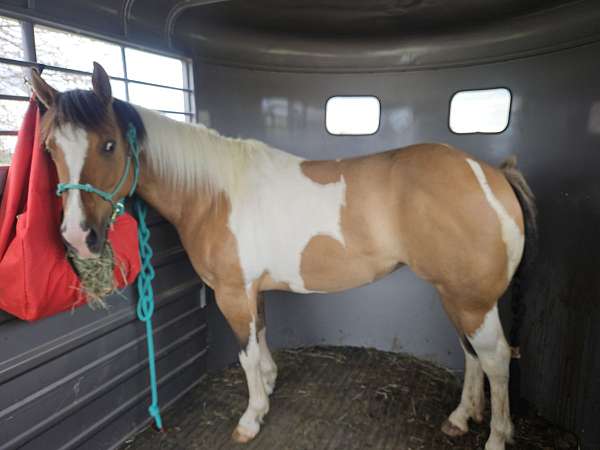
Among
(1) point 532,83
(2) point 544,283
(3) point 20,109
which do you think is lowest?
(2) point 544,283

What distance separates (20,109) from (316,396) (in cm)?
221

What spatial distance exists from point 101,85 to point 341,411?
82.7 inches

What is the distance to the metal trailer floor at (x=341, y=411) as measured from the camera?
6.36ft

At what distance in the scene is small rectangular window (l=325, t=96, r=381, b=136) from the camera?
2.62 meters

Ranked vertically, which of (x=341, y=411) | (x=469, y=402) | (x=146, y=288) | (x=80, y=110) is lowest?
(x=341, y=411)

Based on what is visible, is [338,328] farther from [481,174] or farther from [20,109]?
[20,109]

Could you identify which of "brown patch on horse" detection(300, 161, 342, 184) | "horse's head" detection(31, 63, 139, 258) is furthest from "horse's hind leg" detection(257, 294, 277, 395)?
"horse's head" detection(31, 63, 139, 258)

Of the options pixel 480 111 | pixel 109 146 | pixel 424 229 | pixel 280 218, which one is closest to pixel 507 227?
pixel 424 229

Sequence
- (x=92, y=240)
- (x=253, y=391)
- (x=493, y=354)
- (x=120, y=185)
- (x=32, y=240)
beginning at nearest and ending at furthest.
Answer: (x=32, y=240)
(x=92, y=240)
(x=120, y=185)
(x=493, y=354)
(x=253, y=391)

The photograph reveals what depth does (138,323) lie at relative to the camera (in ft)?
6.45

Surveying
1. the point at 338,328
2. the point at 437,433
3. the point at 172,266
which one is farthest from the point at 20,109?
the point at 437,433

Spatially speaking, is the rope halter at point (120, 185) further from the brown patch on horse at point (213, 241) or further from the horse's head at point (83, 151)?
the brown patch on horse at point (213, 241)

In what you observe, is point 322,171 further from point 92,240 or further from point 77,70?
point 77,70

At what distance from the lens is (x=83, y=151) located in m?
1.34
